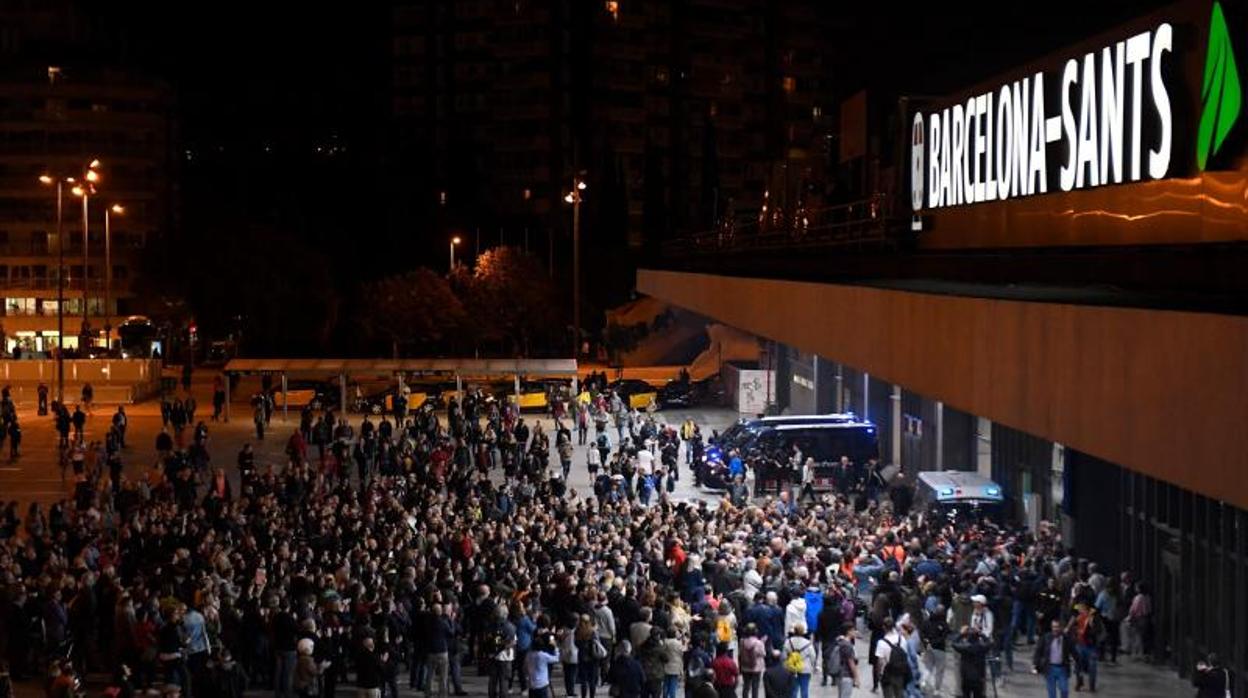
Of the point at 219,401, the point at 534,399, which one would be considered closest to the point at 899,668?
the point at 534,399

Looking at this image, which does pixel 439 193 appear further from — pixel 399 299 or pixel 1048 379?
pixel 1048 379

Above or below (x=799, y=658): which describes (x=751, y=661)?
below

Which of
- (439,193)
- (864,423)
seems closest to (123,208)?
(439,193)

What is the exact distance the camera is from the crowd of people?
1869 centimetres

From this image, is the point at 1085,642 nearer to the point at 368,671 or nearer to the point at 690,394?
the point at 368,671

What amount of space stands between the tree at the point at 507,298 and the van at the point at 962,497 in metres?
54.9

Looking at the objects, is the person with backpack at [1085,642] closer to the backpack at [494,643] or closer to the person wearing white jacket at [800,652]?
the person wearing white jacket at [800,652]

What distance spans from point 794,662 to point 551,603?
148 inches

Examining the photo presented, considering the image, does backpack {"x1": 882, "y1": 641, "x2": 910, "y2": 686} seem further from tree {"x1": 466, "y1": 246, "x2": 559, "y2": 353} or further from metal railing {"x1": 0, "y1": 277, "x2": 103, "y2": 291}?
metal railing {"x1": 0, "y1": 277, "x2": 103, "y2": 291}

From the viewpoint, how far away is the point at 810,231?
35938mm

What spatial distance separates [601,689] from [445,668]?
189 centimetres

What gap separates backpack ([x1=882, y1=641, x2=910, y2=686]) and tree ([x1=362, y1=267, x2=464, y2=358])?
63.7 meters

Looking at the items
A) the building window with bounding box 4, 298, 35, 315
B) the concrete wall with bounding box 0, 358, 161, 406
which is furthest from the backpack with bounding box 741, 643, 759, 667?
the building window with bounding box 4, 298, 35, 315

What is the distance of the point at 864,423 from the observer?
125 ft
